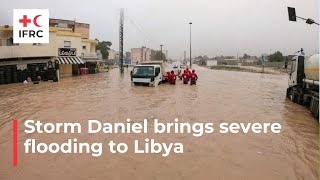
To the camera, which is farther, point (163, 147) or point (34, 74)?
point (34, 74)

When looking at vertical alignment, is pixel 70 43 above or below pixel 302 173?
above

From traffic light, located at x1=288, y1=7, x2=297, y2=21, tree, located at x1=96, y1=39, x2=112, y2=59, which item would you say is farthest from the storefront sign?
tree, located at x1=96, y1=39, x2=112, y2=59

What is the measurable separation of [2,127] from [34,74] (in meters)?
19.5

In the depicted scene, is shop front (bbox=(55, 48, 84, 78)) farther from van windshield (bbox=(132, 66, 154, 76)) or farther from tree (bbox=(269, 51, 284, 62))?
tree (bbox=(269, 51, 284, 62))

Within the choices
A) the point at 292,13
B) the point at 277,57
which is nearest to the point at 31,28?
the point at 292,13

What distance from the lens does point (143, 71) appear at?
75.7 ft

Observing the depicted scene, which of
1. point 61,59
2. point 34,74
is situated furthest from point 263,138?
point 61,59

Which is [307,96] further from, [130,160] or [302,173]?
[130,160]

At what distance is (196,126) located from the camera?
32.0 ft

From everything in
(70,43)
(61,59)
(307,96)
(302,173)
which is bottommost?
(302,173)

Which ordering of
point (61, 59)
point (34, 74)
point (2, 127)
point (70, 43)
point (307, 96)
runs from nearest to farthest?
point (2, 127) → point (307, 96) → point (34, 74) → point (61, 59) → point (70, 43)

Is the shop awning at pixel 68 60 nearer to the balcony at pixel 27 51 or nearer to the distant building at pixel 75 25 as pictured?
the balcony at pixel 27 51

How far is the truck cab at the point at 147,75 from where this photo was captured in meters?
22.4

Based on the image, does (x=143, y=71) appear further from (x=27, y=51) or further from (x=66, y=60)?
(x=66, y=60)
